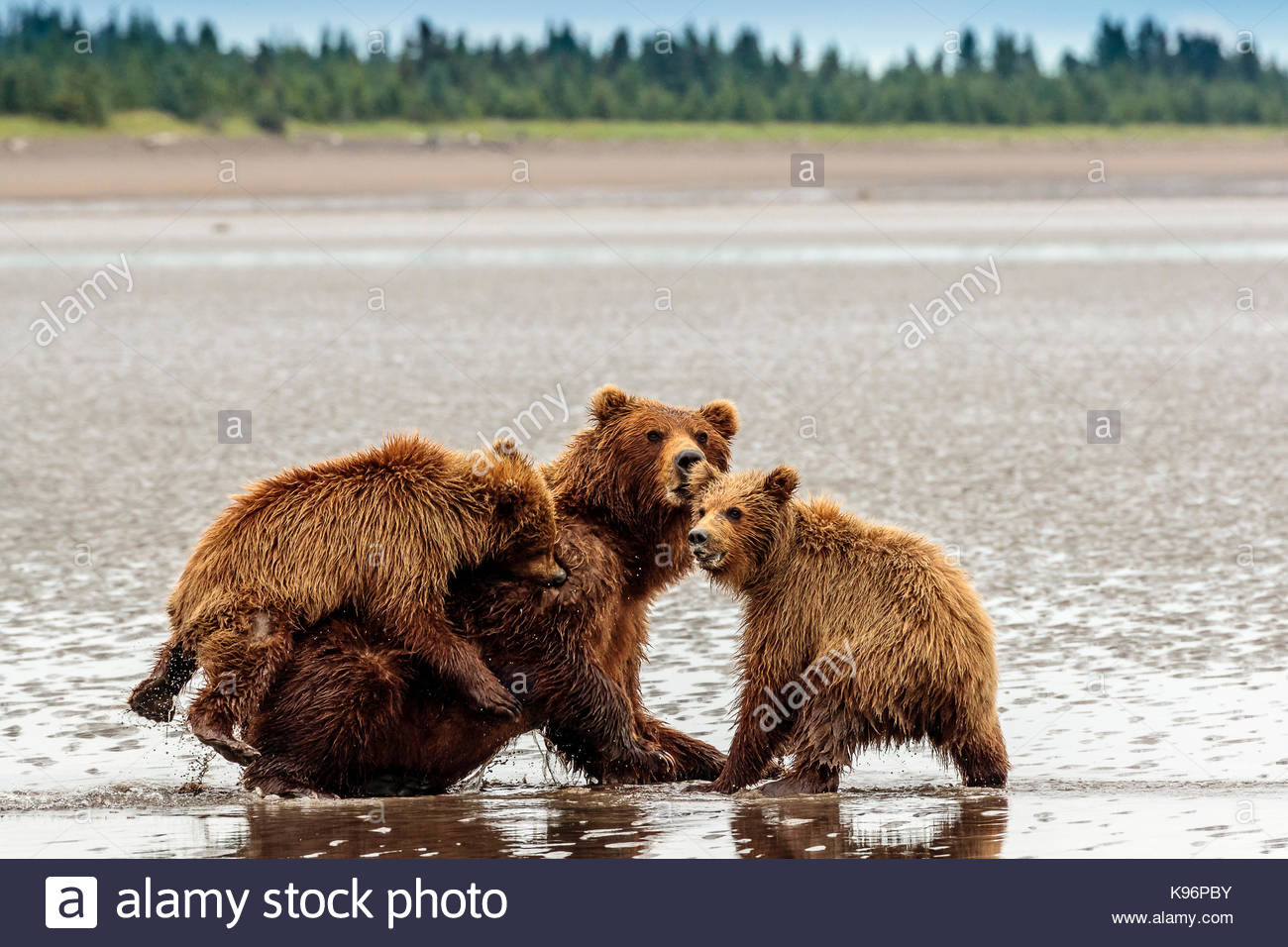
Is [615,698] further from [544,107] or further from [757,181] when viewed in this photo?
[544,107]

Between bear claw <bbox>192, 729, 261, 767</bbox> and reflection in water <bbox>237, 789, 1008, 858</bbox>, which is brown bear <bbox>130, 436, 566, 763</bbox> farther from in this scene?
reflection in water <bbox>237, 789, 1008, 858</bbox>

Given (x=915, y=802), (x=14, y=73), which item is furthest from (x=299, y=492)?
(x=14, y=73)

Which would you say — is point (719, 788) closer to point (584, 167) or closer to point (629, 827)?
point (629, 827)

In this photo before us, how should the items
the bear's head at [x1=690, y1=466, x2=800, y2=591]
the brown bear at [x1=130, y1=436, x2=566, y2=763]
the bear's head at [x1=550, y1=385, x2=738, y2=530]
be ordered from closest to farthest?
the brown bear at [x1=130, y1=436, x2=566, y2=763], the bear's head at [x1=690, y1=466, x2=800, y2=591], the bear's head at [x1=550, y1=385, x2=738, y2=530]

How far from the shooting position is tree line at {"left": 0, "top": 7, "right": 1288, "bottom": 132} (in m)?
65.2

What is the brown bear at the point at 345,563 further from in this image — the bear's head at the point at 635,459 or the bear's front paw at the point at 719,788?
the bear's front paw at the point at 719,788

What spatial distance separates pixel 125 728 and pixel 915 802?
3.13 m

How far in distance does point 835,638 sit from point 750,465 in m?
6.33

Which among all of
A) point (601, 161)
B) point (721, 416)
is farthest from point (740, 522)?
point (601, 161)

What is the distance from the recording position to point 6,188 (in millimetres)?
48188

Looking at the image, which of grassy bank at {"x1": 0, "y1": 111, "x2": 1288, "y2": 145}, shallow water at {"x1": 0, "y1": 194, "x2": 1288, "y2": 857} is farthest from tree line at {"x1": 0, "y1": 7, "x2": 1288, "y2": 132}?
shallow water at {"x1": 0, "y1": 194, "x2": 1288, "y2": 857}

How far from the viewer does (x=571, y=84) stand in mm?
75062

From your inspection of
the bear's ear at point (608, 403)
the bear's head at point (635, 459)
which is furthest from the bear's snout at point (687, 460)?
the bear's ear at point (608, 403)

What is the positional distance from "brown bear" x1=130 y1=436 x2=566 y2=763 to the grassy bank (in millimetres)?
55860
